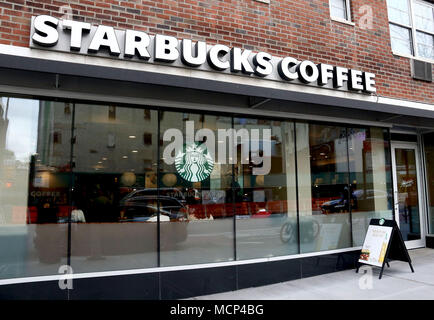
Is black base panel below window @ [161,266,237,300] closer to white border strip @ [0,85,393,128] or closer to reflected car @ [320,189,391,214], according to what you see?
reflected car @ [320,189,391,214]

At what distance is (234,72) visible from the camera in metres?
6.04

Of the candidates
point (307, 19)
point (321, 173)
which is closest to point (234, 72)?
point (307, 19)

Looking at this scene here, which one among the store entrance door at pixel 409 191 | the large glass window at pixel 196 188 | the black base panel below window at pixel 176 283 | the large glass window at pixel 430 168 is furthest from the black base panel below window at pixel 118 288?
the large glass window at pixel 430 168

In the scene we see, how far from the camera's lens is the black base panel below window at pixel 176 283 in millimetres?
5051

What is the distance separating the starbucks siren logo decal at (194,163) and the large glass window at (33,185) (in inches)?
74.8

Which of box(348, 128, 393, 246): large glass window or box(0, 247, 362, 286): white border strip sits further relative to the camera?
box(348, 128, 393, 246): large glass window

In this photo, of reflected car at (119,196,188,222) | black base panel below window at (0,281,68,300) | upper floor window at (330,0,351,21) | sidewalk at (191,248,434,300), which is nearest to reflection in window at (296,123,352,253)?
sidewalk at (191,248,434,300)

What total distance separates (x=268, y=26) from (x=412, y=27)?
15.5 ft

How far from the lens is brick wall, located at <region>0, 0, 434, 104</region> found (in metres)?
5.20

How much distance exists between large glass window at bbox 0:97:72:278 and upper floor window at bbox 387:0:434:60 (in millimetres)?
7920

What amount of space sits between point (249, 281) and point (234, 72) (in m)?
3.80

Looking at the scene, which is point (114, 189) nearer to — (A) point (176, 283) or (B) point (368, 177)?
(A) point (176, 283)

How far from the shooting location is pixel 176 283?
5.77 m
